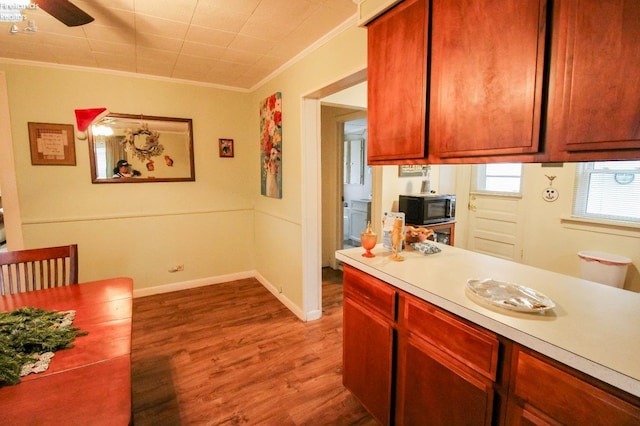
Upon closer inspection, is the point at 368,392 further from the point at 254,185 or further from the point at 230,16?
the point at 254,185

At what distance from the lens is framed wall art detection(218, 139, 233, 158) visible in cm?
387

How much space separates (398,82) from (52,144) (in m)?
3.38

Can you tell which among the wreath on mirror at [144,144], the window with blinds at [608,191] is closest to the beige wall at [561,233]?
the window with blinds at [608,191]

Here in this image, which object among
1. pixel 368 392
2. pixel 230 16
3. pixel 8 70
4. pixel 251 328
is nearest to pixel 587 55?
pixel 368 392

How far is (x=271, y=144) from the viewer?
344 cm

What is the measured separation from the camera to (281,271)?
3469mm

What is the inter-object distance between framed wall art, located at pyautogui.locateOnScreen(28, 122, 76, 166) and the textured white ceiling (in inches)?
24.3

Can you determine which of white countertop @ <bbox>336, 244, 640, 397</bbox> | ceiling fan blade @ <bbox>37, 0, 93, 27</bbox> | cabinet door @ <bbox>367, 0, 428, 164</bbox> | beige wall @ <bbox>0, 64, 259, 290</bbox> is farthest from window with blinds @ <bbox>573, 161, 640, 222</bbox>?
ceiling fan blade @ <bbox>37, 0, 93, 27</bbox>

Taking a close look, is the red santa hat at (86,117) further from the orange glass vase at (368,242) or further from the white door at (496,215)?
the white door at (496,215)

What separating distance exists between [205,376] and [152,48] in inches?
106

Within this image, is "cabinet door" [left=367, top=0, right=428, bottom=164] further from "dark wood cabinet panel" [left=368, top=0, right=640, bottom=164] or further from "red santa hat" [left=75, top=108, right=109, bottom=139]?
"red santa hat" [left=75, top=108, right=109, bottom=139]

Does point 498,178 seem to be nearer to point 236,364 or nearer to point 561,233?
point 561,233

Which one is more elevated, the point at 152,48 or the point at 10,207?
the point at 152,48

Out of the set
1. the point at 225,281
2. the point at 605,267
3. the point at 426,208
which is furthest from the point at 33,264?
the point at 605,267
